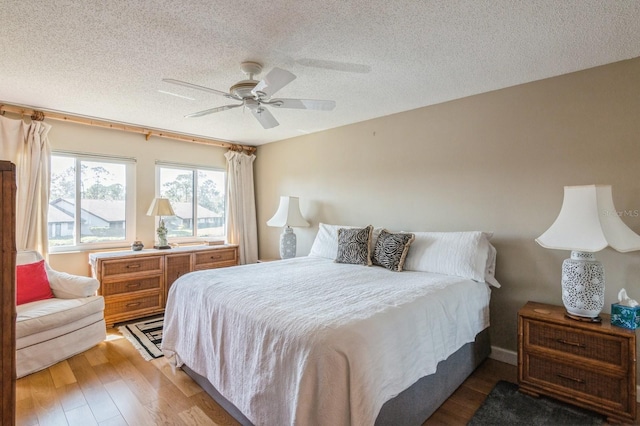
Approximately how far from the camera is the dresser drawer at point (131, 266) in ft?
11.4

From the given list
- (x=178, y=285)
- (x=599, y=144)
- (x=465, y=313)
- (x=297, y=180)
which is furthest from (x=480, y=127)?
(x=178, y=285)

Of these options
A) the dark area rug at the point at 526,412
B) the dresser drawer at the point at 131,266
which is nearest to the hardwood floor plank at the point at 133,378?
the dresser drawer at the point at 131,266

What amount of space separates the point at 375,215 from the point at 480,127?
4.76 ft

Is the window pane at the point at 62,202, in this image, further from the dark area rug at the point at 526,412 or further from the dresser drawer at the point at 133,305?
the dark area rug at the point at 526,412

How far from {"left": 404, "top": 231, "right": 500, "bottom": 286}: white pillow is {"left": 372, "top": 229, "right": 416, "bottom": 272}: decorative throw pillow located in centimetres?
9

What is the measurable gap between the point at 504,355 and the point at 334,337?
2184 millimetres

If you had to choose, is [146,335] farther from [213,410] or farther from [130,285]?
[213,410]

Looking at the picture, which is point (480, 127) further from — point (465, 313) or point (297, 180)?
point (297, 180)

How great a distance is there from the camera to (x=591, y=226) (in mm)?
1999

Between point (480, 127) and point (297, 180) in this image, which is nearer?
point (480, 127)

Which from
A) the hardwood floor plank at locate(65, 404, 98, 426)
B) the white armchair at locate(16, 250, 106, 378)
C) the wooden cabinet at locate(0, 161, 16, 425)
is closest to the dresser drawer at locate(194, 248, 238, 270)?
the white armchair at locate(16, 250, 106, 378)

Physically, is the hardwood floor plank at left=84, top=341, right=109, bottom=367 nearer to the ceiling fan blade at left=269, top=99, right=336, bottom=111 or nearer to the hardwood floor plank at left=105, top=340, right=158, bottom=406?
the hardwood floor plank at left=105, top=340, right=158, bottom=406

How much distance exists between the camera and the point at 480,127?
2947 mm

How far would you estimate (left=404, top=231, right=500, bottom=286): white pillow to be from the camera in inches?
101
